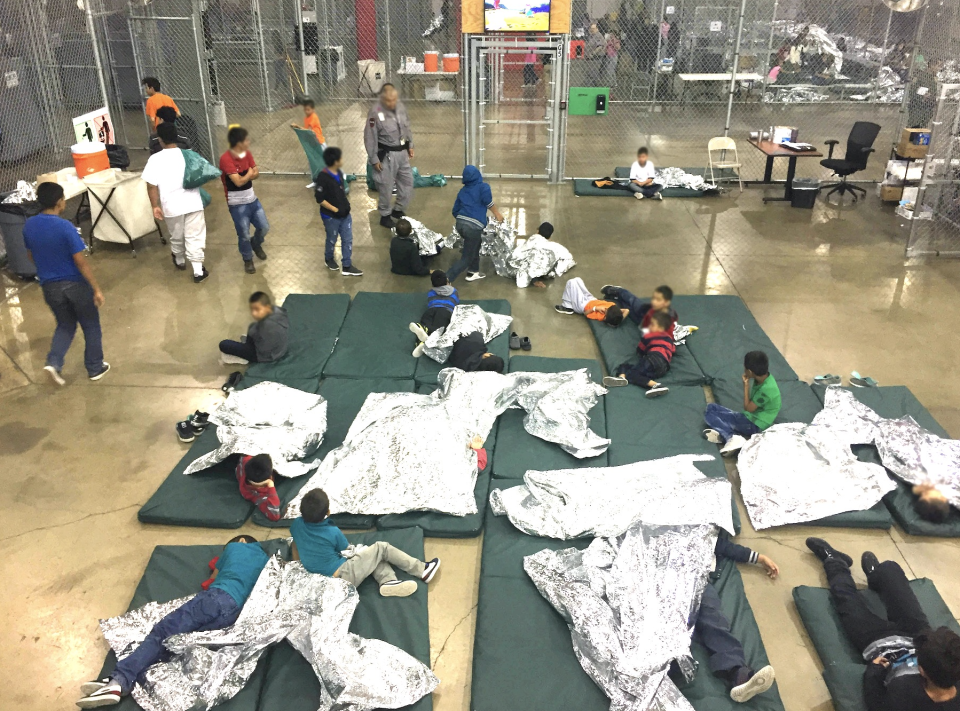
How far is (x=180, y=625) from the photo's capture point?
4172 millimetres

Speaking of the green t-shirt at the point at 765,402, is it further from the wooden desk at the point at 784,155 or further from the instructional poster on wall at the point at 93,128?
the instructional poster on wall at the point at 93,128

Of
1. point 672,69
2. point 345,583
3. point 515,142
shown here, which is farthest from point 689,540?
point 672,69

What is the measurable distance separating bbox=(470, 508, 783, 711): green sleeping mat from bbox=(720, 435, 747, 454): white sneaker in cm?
119

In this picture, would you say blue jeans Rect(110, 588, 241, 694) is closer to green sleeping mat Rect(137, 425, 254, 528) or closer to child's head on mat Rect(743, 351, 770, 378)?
green sleeping mat Rect(137, 425, 254, 528)

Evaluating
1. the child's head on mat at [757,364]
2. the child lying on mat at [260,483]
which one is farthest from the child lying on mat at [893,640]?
the child lying on mat at [260,483]

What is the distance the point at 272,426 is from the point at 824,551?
3990mm

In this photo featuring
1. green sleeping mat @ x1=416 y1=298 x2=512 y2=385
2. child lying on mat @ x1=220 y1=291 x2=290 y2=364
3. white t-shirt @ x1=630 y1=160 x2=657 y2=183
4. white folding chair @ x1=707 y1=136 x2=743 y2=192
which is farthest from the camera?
white t-shirt @ x1=630 y1=160 x2=657 y2=183

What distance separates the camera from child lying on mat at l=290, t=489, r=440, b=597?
4.43 meters

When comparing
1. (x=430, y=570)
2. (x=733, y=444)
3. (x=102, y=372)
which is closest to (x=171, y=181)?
(x=102, y=372)

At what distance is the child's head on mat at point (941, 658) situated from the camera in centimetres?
335

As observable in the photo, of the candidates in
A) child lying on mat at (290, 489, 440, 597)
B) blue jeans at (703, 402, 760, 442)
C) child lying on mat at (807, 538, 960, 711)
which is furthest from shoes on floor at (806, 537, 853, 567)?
child lying on mat at (290, 489, 440, 597)

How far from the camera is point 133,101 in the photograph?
49.8 ft

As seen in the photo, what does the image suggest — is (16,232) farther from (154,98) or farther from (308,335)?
(308,335)

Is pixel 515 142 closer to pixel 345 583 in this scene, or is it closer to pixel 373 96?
pixel 373 96
